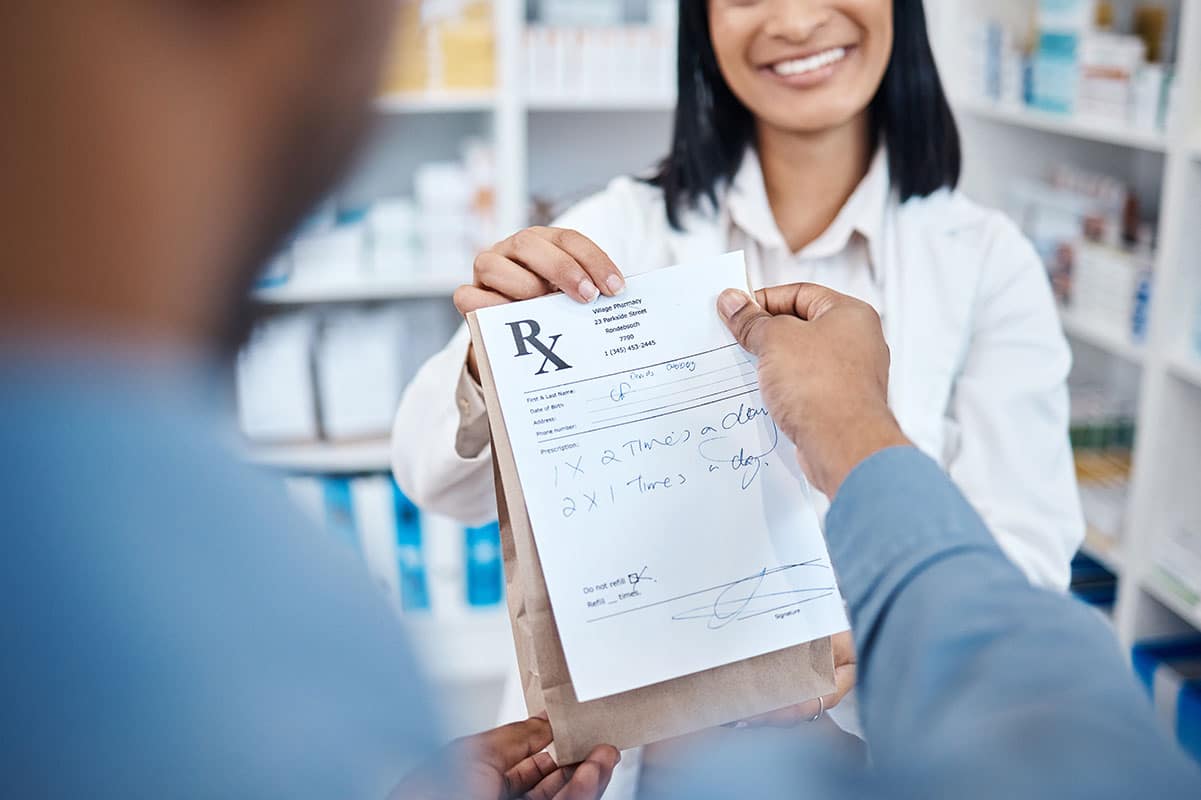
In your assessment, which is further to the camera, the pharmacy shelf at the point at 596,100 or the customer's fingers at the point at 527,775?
the pharmacy shelf at the point at 596,100

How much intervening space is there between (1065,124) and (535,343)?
202cm

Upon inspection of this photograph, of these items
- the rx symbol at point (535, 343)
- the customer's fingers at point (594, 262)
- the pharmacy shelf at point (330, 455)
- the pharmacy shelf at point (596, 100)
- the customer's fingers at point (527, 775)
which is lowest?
the pharmacy shelf at point (330, 455)

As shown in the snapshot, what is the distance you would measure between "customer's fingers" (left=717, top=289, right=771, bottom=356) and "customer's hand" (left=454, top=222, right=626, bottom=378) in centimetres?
10

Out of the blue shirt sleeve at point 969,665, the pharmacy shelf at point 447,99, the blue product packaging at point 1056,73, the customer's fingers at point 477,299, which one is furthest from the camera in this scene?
the pharmacy shelf at point 447,99

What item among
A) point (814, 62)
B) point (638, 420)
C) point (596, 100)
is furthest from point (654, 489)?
point (596, 100)

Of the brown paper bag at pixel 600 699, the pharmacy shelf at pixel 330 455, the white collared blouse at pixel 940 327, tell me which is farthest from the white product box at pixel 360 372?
the brown paper bag at pixel 600 699

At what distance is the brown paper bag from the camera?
2.99 ft

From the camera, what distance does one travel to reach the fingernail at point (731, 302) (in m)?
0.96

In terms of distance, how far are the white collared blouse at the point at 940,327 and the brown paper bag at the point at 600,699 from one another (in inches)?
15.6

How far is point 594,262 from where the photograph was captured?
983 millimetres

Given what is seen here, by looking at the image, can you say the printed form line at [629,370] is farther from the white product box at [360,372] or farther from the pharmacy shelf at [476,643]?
the pharmacy shelf at [476,643]

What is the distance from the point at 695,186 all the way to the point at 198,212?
1.24 meters

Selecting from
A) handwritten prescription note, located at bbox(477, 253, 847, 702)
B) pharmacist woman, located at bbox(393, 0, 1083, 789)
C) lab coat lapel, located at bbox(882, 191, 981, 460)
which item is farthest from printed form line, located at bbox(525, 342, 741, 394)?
lab coat lapel, located at bbox(882, 191, 981, 460)

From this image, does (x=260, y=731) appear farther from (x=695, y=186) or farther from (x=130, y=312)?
(x=695, y=186)
